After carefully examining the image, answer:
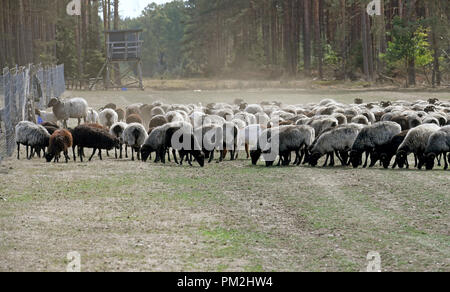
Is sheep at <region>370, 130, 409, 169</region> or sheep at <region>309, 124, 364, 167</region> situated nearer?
sheep at <region>370, 130, 409, 169</region>

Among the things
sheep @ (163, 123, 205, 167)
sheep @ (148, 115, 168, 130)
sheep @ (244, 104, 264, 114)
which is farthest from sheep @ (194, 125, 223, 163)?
sheep @ (244, 104, 264, 114)

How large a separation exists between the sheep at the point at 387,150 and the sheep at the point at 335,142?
2.04 ft

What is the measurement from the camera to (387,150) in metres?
15.5

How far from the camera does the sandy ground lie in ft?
25.2

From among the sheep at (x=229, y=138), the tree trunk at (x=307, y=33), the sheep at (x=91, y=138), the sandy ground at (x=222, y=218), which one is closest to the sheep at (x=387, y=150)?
the sandy ground at (x=222, y=218)

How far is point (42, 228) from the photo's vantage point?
9.19m

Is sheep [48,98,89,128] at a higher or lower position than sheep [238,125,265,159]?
higher

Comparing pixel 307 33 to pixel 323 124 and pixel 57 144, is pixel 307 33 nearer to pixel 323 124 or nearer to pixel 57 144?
pixel 323 124

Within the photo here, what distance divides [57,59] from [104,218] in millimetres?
55165

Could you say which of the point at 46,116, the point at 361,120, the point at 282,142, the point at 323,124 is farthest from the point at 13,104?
the point at 361,120

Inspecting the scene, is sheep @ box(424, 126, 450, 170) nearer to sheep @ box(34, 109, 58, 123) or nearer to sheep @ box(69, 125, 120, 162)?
sheep @ box(69, 125, 120, 162)

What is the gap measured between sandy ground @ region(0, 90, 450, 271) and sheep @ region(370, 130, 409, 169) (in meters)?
0.57
